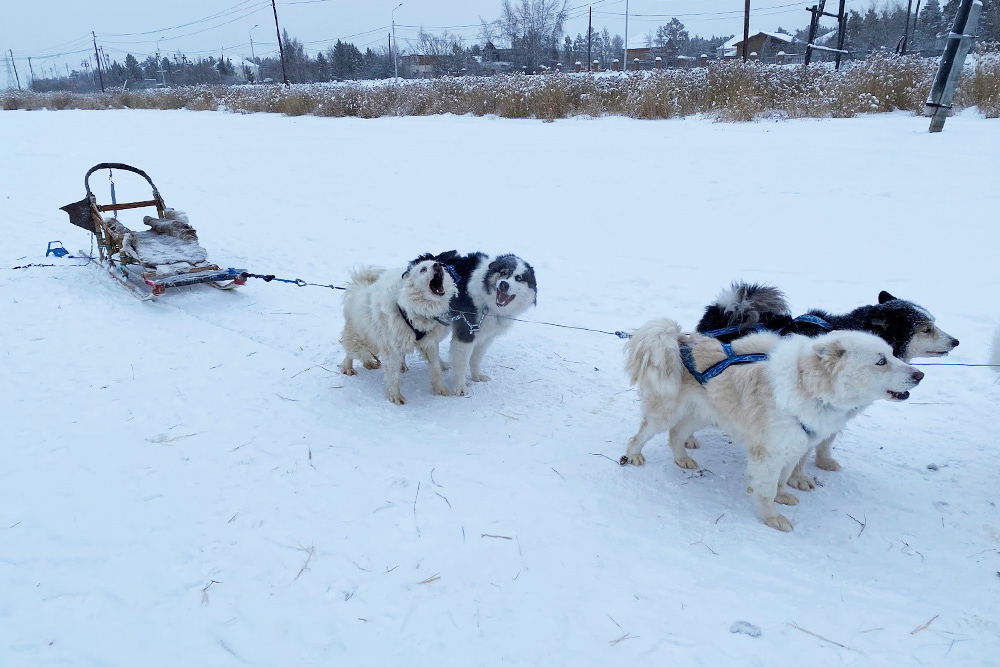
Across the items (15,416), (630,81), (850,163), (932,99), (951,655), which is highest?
(630,81)

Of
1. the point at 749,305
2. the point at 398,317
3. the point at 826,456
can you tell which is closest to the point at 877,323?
the point at 749,305

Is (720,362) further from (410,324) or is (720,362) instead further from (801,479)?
(410,324)

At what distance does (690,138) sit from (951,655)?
476 inches

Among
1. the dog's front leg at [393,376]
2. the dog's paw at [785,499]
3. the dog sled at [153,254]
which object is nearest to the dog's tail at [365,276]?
the dog's front leg at [393,376]

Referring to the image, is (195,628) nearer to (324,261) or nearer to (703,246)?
(324,261)

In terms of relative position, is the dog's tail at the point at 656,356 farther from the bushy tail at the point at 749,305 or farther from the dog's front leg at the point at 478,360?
the dog's front leg at the point at 478,360

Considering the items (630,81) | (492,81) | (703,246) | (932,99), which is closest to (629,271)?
(703,246)

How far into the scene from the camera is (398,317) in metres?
4.92

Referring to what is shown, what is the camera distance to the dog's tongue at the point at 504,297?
5035 millimetres

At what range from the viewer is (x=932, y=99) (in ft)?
36.4

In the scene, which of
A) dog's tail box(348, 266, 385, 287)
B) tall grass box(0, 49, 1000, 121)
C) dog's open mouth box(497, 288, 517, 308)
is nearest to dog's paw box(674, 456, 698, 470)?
dog's open mouth box(497, 288, 517, 308)

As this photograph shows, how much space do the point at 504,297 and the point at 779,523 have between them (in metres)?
2.65

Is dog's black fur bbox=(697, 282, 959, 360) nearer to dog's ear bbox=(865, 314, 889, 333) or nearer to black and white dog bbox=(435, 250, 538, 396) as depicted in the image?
dog's ear bbox=(865, 314, 889, 333)

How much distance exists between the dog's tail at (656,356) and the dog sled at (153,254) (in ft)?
17.1
